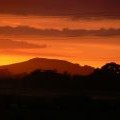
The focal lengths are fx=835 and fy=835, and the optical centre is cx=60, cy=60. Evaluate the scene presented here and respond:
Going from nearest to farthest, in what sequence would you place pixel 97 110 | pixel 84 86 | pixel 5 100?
pixel 97 110 → pixel 5 100 → pixel 84 86

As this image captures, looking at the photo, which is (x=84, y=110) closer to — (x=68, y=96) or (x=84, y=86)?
(x=68, y=96)

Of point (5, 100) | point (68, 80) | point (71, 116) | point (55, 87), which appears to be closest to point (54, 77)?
point (68, 80)

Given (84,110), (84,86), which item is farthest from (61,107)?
(84,86)

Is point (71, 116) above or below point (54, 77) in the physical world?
below

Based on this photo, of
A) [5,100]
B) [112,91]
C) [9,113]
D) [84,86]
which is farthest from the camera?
[84,86]

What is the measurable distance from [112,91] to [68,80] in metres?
26.4

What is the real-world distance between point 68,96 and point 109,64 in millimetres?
43511

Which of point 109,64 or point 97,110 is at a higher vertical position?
point 109,64

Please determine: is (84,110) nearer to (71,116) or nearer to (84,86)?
(71,116)

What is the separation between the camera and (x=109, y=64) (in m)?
134

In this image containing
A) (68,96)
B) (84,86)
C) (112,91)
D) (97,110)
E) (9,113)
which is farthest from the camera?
(84,86)

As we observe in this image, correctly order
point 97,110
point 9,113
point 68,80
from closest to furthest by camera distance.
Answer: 1. point 9,113
2. point 97,110
3. point 68,80

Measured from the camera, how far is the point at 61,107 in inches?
3061

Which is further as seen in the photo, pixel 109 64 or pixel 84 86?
pixel 109 64
